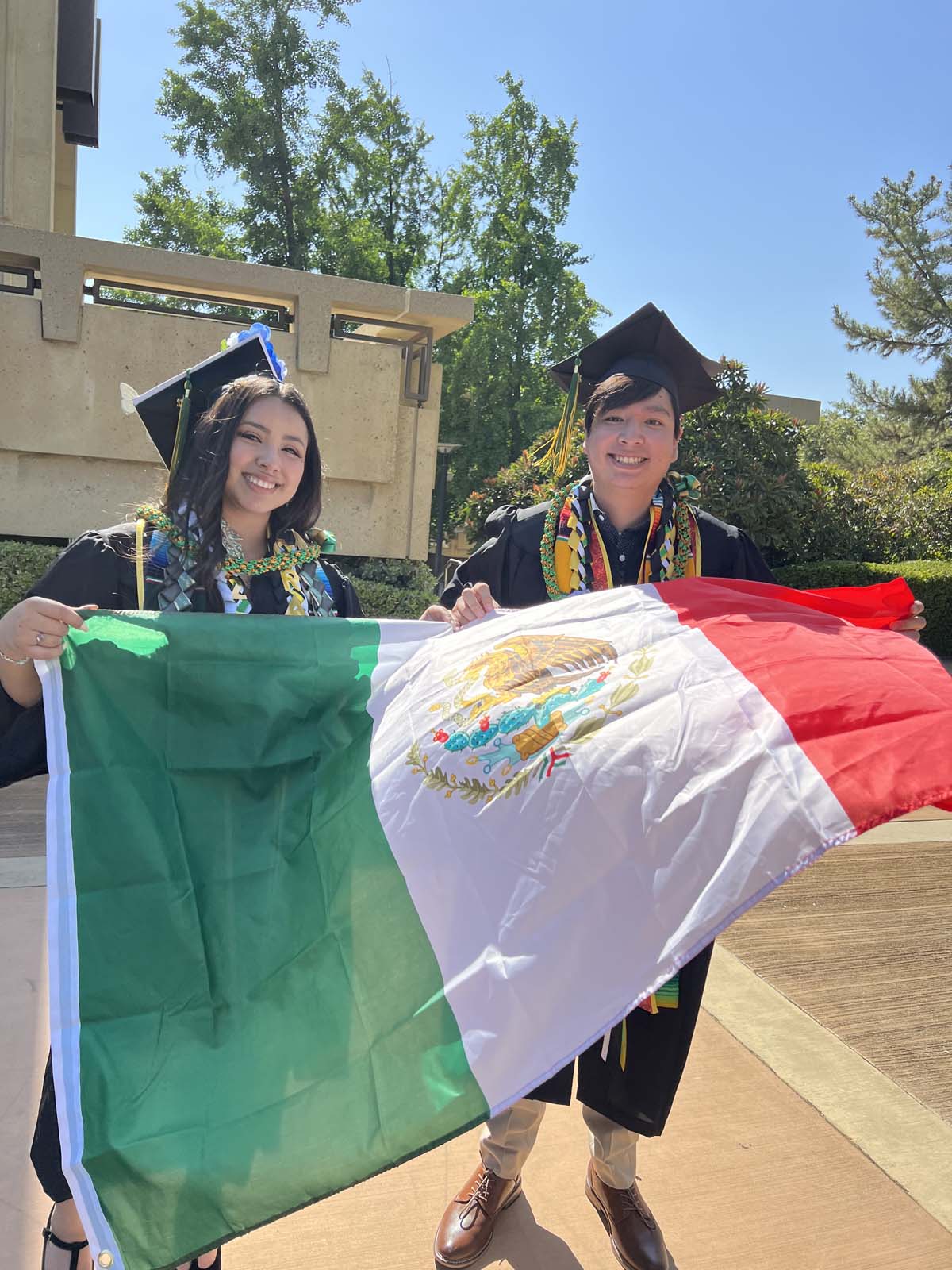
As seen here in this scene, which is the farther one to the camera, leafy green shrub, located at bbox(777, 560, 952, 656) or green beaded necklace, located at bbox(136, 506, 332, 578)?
leafy green shrub, located at bbox(777, 560, 952, 656)

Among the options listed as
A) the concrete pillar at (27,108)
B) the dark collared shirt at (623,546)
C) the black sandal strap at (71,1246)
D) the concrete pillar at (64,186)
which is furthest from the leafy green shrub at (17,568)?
the concrete pillar at (64,186)

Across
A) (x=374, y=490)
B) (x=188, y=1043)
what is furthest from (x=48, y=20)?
(x=188, y=1043)

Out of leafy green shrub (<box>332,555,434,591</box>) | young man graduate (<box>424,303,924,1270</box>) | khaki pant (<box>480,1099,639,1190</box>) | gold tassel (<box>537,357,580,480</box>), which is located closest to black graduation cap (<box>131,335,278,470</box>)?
young man graduate (<box>424,303,924,1270</box>)

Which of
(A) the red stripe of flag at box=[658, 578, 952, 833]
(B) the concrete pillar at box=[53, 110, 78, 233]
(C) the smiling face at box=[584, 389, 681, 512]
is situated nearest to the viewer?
(A) the red stripe of flag at box=[658, 578, 952, 833]

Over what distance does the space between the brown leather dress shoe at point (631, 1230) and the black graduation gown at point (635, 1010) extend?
0.57ft

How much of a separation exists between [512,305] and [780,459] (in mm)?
16305

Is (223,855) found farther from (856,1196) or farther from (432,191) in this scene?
(432,191)

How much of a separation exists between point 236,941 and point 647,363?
70.0 inches

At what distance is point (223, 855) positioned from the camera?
188 centimetres

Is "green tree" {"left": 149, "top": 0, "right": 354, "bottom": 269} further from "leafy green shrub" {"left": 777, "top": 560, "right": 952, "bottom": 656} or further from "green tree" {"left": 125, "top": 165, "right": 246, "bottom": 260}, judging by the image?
"leafy green shrub" {"left": 777, "top": 560, "right": 952, "bottom": 656}

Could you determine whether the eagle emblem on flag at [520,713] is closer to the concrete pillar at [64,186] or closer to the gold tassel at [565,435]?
the gold tassel at [565,435]

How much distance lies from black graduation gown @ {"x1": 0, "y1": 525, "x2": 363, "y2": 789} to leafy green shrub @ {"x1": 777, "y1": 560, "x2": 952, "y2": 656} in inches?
369

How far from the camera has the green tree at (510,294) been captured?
24125 mm

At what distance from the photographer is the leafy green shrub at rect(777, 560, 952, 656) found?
1057cm
